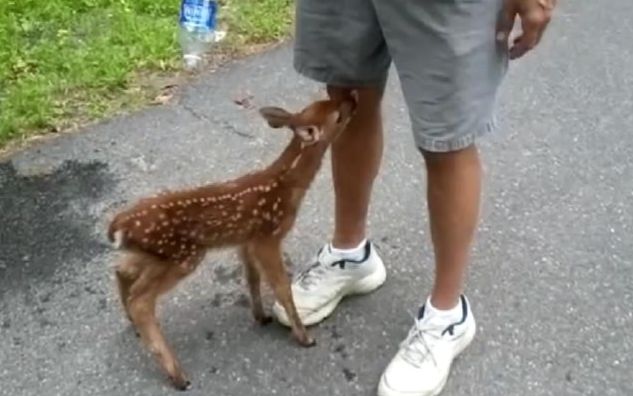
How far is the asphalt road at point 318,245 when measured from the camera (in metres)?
3.60

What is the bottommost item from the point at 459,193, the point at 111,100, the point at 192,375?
the point at 111,100

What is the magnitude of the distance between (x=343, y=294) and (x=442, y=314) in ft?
1.37

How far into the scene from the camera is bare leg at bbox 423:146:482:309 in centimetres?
324

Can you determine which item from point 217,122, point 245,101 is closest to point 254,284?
point 217,122

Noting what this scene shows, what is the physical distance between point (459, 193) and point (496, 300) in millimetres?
732

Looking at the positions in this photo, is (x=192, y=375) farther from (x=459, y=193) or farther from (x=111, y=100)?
(x=111, y=100)

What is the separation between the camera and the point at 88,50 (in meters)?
5.50

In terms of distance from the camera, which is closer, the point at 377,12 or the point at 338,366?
the point at 377,12

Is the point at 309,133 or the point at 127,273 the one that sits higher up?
the point at 309,133

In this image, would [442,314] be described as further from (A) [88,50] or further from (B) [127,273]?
(A) [88,50]

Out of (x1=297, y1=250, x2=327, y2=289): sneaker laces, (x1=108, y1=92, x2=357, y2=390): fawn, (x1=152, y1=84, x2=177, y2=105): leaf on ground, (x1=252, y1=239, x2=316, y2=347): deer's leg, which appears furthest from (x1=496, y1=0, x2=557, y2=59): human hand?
(x1=152, y1=84, x2=177, y2=105): leaf on ground

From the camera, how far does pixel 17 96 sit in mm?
5094

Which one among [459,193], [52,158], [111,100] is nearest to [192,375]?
[459,193]

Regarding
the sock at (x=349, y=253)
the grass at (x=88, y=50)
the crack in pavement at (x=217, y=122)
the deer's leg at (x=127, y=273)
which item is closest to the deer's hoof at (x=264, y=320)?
the sock at (x=349, y=253)
